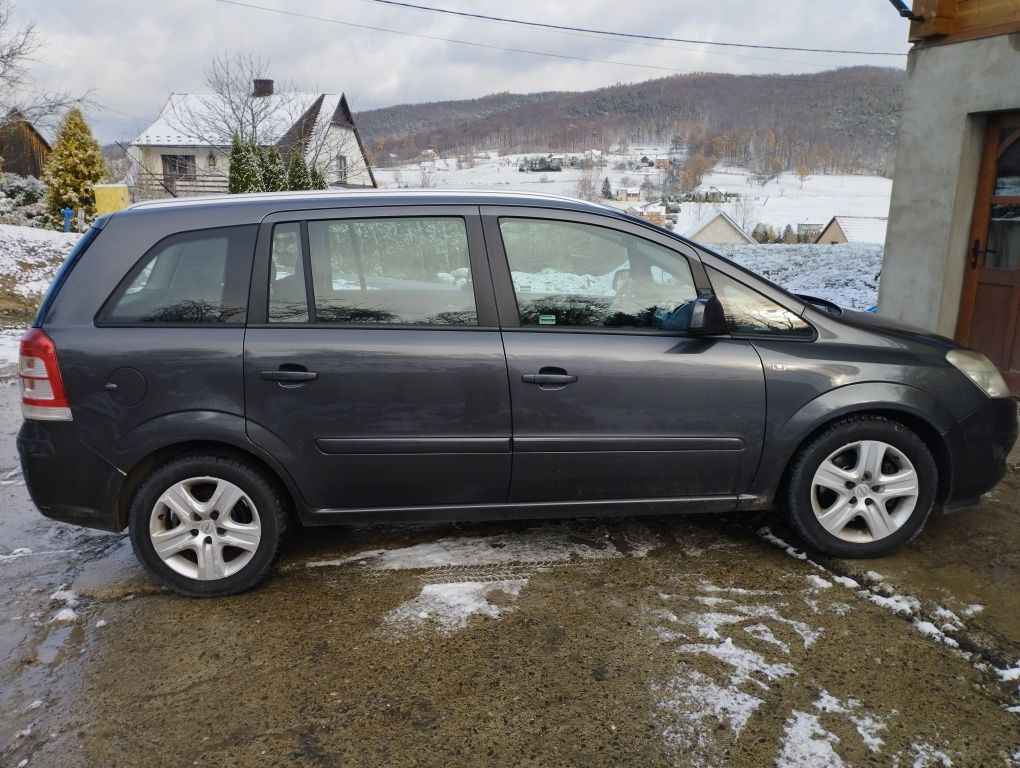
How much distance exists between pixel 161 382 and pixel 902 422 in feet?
11.0

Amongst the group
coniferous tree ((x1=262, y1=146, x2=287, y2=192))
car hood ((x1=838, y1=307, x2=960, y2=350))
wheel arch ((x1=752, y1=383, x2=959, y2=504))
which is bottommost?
wheel arch ((x1=752, y1=383, x2=959, y2=504))

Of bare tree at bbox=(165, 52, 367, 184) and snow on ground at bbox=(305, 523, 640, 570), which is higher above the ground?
bare tree at bbox=(165, 52, 367, 184)

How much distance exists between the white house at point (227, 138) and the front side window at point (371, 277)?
18.6 m

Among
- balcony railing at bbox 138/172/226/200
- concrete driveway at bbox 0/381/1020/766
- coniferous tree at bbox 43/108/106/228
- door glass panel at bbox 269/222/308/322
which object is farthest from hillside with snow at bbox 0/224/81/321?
balcony railing at bbox 138/172/226/200

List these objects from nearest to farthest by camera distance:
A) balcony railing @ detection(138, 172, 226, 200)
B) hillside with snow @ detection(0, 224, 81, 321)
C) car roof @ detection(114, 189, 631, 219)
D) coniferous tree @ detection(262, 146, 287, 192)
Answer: car roof @ detection(114, 189, 631, 219)
hillside with snow @ detection(0, 224, 81, 321)
coniferous tree @ detection(262, 146, 287, 192)
balcony railing @ detection(138, 172, 226, 200)

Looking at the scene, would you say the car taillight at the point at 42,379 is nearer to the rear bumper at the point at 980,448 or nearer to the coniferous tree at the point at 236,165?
the rear bumper at the point at 980,448

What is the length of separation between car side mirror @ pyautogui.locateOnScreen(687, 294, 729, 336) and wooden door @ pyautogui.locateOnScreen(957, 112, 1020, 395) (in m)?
4.50

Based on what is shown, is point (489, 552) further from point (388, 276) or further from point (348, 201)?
point (348, 201)

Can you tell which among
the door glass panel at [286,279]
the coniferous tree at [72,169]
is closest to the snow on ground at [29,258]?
the coniferous tree at [72,169]

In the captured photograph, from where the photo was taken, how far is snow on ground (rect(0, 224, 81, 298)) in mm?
13891

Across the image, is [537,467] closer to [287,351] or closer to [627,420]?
[627,420]

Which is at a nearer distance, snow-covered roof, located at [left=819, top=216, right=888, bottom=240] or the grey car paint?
the grey car paint

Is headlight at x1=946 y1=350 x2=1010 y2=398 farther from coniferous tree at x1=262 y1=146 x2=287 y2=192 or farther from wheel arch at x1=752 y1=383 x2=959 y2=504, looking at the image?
coniferous tree at x1=262 y1=146 x2=287 y2=192

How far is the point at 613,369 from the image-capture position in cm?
332
